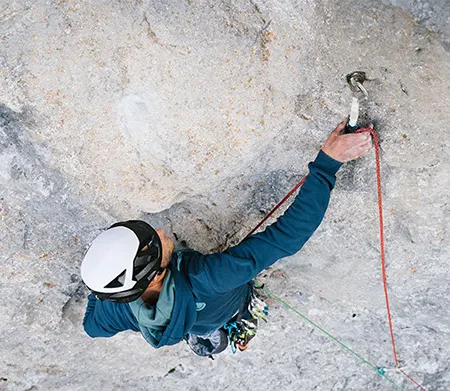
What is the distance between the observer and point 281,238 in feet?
6.15

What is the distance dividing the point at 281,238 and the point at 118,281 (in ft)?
2.04

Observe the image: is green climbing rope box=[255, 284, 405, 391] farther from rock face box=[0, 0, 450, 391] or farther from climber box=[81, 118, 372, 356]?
climber box=[81, 118, 372, 356]

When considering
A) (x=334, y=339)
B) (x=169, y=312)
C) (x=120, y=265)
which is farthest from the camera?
(x=334, y=339)

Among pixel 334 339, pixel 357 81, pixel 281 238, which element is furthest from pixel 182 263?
pixel 334 339

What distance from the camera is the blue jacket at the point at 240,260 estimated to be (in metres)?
1.81

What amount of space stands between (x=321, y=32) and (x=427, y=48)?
364mm

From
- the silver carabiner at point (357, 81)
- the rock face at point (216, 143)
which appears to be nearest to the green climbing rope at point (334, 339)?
the rock face at point (216, 143)

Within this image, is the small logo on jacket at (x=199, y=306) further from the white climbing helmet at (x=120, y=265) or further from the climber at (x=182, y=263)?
the white climbing helmet at (x=120, y=265)

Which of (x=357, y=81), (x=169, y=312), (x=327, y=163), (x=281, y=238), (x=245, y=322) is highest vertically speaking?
(x=357, y=81)

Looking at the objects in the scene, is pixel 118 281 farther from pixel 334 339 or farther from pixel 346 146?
pixel 334 339

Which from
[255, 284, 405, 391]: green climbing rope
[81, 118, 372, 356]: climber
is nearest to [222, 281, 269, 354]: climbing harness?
[255, 284, 405, 391]: green climbing rope

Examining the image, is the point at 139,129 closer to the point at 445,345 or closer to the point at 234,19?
the point at 234,19

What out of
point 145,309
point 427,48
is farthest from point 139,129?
point 427,48

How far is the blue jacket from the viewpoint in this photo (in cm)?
181
